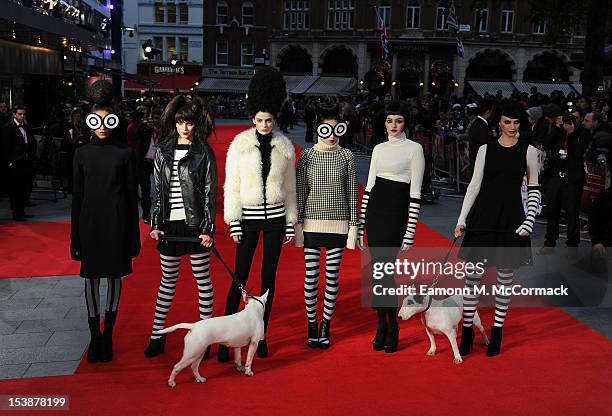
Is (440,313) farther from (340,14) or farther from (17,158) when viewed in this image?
(340,14)

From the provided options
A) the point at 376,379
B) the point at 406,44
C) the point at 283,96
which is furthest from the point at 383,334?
the point at 406,44

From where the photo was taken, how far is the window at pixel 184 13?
54.0 m

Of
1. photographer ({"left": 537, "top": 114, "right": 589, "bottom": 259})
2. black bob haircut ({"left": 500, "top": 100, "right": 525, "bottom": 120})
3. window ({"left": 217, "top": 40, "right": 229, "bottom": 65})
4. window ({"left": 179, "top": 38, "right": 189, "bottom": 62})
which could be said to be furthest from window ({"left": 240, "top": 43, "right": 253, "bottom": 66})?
black bob haircut ({"left": 500, "top": 100, "right": 525, "bottom": 120})

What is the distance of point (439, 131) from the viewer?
53.8 ft

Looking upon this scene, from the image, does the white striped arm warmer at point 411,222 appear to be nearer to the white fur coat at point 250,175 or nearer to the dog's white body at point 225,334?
the white fur coat at point 250,175

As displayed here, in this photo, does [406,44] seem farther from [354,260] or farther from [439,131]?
[354,260]

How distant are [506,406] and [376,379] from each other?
89 centimetres

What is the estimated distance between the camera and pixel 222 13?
52562 mm

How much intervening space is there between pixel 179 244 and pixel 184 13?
173ft

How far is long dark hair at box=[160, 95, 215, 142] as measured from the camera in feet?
Result: 15.6

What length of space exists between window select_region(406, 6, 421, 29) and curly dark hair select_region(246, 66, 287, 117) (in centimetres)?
4286

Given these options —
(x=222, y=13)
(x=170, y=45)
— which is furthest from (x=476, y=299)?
(x=170, y=45)

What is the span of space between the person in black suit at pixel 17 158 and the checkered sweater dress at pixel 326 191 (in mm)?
6826

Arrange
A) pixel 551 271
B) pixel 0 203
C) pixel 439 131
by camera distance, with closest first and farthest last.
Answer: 1. pixel 551 271
2. pixel 0 203
3. pixel 439 131
